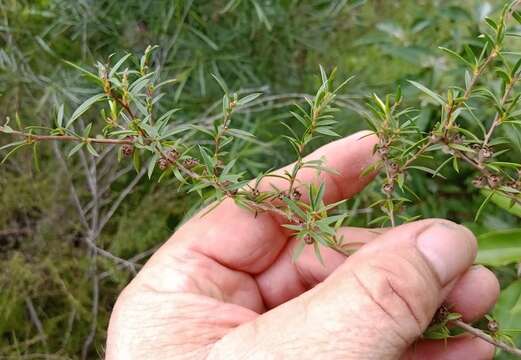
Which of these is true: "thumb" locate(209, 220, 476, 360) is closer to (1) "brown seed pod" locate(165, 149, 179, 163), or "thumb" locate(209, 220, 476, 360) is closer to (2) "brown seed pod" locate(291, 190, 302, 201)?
(2) "brown seed pod" locate(291, 190, 302, 201)

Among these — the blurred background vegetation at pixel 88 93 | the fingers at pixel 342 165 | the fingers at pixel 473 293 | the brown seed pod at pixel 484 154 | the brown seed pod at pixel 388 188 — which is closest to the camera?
the brown seed pod at pixel 484 154

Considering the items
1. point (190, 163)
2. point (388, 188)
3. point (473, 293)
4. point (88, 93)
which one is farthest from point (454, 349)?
point (88, 93)

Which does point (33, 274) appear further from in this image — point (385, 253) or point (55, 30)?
point (385, 253)

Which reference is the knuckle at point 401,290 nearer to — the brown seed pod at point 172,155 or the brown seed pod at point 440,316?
the brown seed pod at point 440,316

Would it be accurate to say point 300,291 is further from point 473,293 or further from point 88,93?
point 88,93

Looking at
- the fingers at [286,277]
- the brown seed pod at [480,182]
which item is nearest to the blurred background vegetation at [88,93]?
the fingers at [286,277]
